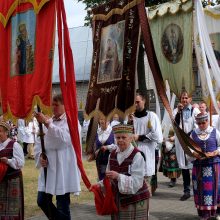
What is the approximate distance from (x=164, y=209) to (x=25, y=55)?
3967mm

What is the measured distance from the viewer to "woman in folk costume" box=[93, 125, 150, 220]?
4816 mm

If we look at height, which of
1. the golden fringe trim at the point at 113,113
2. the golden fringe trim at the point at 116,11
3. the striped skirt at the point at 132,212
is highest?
the golden fringe trim at the point at 116,11

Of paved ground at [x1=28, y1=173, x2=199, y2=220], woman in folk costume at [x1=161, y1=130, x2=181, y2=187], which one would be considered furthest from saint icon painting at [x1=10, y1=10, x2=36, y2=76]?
woman in folk costume at [x1=161, y1=130, x2=181, y2=187]

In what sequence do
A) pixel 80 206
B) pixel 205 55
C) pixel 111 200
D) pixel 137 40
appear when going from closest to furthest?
pixel 111 200 → pixel 137 40 → pixel 205 55 → pixel 80 206

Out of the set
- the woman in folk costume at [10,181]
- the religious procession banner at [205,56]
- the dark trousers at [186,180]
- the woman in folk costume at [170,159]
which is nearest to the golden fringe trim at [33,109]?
the woman in folk costume at [10,181]

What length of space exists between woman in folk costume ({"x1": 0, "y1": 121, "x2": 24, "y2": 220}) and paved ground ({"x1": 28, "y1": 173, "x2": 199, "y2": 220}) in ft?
4.68

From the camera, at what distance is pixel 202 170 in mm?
7051

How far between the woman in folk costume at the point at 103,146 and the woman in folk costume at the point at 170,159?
1.99m

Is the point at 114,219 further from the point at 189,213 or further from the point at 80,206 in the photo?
the point at 80,206

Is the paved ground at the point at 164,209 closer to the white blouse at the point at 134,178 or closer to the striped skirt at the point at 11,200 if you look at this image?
the striped skirt at the point at 11,200

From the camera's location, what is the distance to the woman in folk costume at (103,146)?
7.86 metres

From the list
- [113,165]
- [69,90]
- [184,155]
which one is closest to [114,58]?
[69,90]

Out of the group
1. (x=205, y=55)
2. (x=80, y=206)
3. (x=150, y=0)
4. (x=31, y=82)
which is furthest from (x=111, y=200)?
(x=150, y=0)

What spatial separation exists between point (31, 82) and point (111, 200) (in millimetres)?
1598
